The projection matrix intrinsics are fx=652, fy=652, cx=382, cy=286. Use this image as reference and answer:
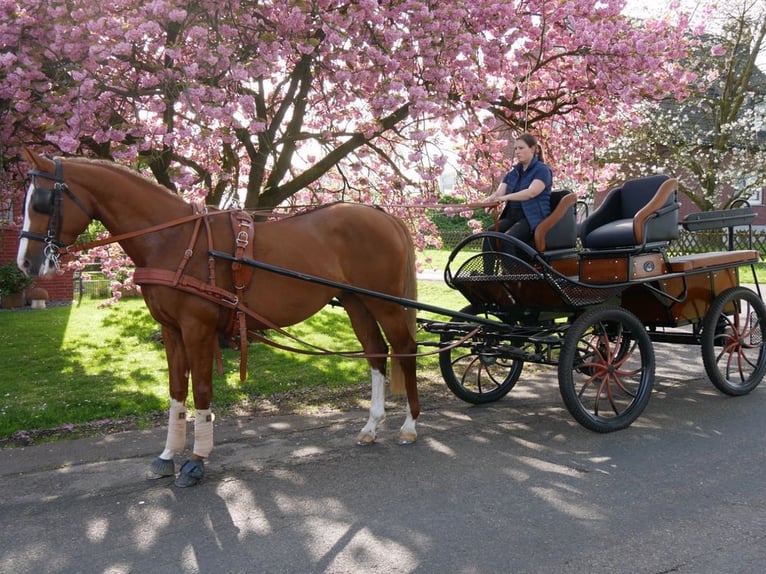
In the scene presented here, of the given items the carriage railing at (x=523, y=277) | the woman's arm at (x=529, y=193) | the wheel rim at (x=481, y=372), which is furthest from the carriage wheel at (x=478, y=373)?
the woman's arm at (x=529, y=193)

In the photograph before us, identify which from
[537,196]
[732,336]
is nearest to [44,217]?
[537,196]

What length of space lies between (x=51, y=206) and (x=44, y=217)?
82 millimetres

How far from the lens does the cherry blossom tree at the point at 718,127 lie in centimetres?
2062

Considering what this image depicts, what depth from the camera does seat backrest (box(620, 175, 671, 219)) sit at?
602 cm

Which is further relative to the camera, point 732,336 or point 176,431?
point 732,336

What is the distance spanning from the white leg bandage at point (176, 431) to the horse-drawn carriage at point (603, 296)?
2.08 meters

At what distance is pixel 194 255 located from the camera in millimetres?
4352

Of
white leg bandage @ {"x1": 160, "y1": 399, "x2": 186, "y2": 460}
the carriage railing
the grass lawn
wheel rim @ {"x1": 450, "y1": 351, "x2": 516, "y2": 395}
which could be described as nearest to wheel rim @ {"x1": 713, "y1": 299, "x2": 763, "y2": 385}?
the carriage railing

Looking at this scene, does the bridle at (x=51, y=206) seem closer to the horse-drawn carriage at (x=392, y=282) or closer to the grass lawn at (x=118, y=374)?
the horse-drawn carriage at (x=392, y=282)

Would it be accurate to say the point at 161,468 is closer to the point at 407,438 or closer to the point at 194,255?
the point at 194,255

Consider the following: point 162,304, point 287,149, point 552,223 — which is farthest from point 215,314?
point 287,149

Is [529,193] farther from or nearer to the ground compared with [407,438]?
farther from the ground

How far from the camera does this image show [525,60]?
26.7ft

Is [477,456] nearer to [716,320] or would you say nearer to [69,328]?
[716,320]
